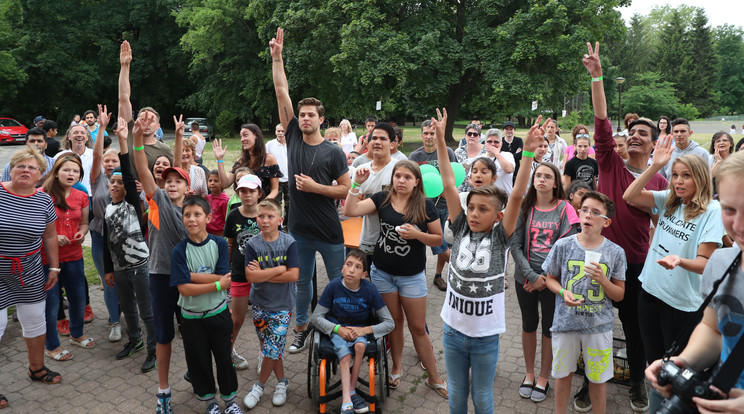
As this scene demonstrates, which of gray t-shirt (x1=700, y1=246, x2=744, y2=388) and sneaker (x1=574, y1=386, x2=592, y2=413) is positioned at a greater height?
gray t-shirt (x1=700, y1=246, x2=744, y2=388)

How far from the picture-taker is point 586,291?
3.46m

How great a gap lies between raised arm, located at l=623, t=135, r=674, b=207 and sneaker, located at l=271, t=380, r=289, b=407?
3.27m

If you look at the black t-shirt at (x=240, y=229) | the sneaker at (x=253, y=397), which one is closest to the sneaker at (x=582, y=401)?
the sneaker at (x=253, y=397)

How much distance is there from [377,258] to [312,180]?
0.97 m

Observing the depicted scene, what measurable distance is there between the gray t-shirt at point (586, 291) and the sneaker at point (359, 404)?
161cm

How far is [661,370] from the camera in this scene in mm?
1883

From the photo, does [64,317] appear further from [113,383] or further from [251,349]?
[251,349]

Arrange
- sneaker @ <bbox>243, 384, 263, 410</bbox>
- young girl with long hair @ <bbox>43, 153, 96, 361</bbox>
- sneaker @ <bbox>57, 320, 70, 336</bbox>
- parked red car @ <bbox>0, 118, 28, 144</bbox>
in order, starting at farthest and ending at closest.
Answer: parked red car @ <bbox>0, 118, 28, 144</bbox>, sneaker @ <bbox>57, 320, 70, 336</bbox>, young girl with long hair @ <bbox>43, 153, 96, 361</bbox>, sneaker @ <bbox>243, 384, 263, 410</bbox>

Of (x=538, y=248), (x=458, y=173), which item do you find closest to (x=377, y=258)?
(x=538, y=248)

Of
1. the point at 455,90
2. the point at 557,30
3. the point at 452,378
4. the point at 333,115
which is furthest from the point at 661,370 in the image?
the point at 333,115

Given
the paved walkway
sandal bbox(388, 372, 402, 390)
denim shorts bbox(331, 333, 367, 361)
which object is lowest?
the paved walkway

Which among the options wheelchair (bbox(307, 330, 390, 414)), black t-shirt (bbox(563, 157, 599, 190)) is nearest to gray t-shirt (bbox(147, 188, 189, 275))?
wheelchair (bbox(307, 330, 390, 414))

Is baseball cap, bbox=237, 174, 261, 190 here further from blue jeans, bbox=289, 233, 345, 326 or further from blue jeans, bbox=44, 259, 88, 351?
blue jeans, bbox=44, 259, 88, 351

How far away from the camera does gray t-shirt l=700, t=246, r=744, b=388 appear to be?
1.74m
